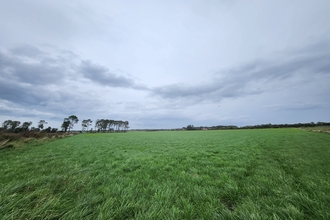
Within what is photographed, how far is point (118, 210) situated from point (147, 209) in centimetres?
66

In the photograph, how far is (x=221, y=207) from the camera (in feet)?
10.7

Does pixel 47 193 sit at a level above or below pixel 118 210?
above

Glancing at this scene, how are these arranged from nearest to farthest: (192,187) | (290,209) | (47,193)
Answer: (290,209), (47,193), (192,187)

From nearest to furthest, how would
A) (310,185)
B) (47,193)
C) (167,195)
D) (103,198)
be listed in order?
(47,193), (103,198), (167,195), (310,185)

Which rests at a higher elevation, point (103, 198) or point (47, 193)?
point (47, 193)

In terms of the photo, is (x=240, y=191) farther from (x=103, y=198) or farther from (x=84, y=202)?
(x=84, y=202)

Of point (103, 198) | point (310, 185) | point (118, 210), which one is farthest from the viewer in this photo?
point (310, 185)

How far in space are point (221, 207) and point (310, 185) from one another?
10.8ft

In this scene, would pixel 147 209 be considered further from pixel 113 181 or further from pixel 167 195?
pixel 113 181

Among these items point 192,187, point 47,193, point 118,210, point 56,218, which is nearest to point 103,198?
point 118,210

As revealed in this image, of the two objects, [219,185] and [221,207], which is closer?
[221,207]

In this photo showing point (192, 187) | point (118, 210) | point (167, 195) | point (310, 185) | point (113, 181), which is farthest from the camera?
point (113, 181)

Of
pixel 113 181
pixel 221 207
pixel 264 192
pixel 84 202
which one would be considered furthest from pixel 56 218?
pixel 264 192

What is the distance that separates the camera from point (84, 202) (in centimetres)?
312
